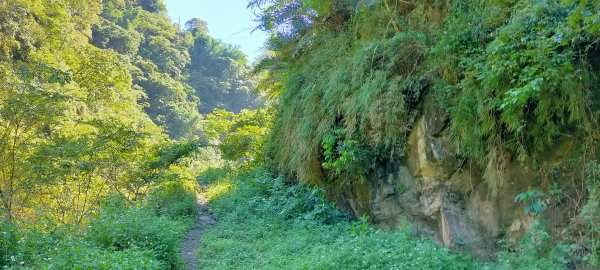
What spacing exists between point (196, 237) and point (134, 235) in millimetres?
3272

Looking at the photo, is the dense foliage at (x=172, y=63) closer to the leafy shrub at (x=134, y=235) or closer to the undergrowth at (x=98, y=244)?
the leafy shrub at (x=134, y=235)

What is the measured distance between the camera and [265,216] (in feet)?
28.2

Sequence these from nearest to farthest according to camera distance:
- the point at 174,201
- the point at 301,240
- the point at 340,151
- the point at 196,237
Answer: the point at 340,151
the point at 301,240
the point at 196,237
the point at 174,201

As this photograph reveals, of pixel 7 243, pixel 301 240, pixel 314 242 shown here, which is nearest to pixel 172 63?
pixel 301 240

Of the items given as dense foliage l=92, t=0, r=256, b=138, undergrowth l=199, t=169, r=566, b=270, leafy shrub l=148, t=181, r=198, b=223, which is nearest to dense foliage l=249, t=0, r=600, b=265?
undergrowth l=199, t=169, r=566, b=270

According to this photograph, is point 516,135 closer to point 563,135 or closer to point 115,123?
point 563,135

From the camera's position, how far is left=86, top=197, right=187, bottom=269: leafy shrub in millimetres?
5273

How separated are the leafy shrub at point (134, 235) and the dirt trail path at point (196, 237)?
62 centimetres

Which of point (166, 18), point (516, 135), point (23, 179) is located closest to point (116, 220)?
point (23, 179)

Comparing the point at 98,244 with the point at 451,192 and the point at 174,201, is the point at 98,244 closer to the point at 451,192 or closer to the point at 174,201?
the point at 451,192

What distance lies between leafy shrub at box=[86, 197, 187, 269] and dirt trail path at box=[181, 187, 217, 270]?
62 cm

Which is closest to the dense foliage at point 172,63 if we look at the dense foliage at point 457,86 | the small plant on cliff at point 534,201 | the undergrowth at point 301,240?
the undergrowth at point 301,240

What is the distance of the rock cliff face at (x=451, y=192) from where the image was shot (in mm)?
4152

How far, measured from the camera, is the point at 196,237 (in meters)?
8.73
